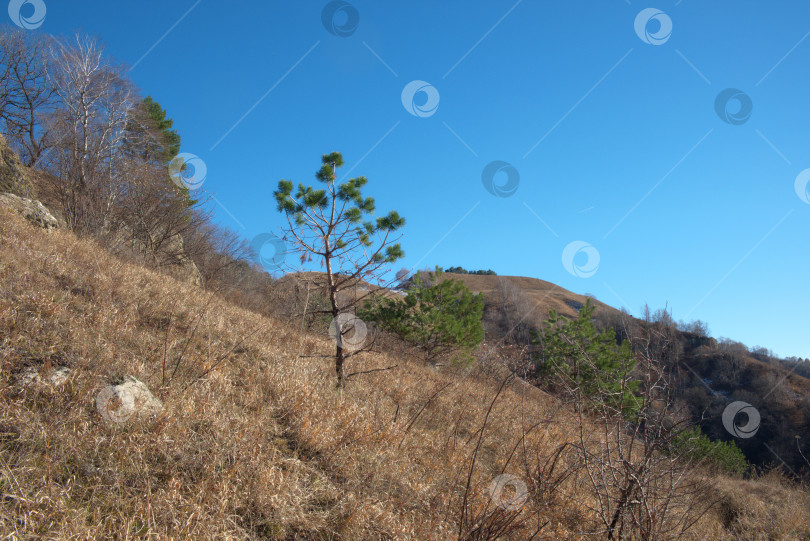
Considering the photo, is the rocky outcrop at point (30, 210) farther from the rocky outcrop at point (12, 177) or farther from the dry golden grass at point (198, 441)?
the dry golden grass at point (198, 441)

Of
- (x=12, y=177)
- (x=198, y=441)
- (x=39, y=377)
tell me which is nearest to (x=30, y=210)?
(x=12, y=177)

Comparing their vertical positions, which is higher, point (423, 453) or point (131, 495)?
point (423, 453)

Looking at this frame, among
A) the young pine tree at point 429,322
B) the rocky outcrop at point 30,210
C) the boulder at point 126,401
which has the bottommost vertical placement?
the rocky outcrop at point 30,210

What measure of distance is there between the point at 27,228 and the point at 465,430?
8371 mm

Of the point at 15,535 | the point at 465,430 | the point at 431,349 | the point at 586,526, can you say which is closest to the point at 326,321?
the point at 431,349

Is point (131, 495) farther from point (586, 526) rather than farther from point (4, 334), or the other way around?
point (586, 526)

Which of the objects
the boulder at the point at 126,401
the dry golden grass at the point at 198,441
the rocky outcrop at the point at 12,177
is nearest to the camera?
the dry golden grass at the point at 198,441

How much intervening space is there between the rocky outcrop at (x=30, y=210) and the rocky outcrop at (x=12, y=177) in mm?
1364

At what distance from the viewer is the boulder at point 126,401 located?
300 centimetres

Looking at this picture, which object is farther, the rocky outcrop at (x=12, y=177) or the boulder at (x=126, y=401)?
the rocky outcrop at (x=12, y=177)

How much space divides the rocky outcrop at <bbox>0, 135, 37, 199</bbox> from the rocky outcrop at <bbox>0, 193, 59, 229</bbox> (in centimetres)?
136

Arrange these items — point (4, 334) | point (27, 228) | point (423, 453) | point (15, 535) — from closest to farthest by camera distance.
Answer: point (15, 535), point (4, 334), point (423, 453), point (27, 228)

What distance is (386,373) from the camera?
760 cm

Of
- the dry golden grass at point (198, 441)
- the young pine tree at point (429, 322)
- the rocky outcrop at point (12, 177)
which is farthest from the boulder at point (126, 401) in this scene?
the young pine tree at point (429, 322)
